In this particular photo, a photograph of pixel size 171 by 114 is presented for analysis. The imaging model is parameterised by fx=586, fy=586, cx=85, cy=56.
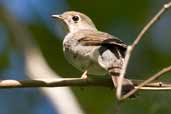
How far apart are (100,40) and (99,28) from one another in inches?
82.9

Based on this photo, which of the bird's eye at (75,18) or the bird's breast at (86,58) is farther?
the bird's eye at (75,18)

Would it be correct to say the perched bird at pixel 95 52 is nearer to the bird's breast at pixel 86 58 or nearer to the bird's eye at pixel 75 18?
the bird's breast at pixel 86 58

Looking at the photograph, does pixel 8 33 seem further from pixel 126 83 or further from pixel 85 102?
pixel 126 83

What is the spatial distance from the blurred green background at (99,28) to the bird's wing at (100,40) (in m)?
0.79

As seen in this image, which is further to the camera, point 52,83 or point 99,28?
point 99,28

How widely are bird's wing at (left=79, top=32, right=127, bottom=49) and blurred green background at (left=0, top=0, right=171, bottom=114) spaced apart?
0.79 metres

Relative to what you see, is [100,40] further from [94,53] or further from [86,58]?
[86,58]

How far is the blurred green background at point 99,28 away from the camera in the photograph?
23.3 feet

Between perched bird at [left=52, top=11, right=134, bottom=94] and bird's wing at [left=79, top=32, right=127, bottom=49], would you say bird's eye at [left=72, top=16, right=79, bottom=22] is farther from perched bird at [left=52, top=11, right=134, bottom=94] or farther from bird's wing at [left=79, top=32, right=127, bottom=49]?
bird's wing at [left=79, top=32, right=127, bottom=49]

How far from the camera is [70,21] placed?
302 inches

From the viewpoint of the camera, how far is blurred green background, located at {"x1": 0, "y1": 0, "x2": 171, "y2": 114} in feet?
23.3

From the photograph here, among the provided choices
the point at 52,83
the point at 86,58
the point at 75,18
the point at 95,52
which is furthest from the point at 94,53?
the point at 75,18

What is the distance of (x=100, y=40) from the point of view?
233 inches

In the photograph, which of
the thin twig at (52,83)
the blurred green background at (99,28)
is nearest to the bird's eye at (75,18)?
the blurred green background at (99,28)
